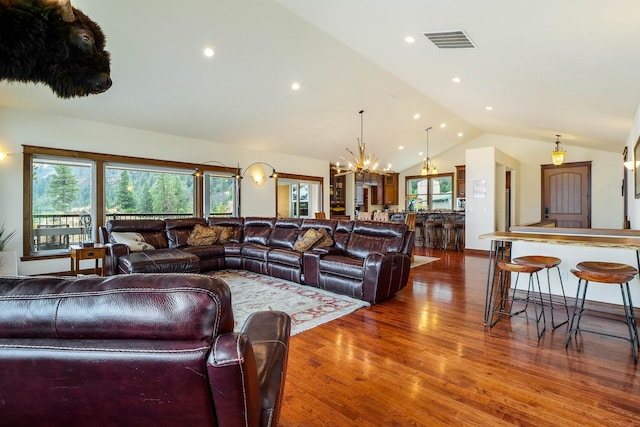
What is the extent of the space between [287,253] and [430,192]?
8239 millimetres

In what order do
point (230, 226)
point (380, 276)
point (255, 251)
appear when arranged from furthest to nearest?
point (230, 226), point (255, 251), point (380, 276)

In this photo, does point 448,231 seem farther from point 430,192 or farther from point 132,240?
point 132,240

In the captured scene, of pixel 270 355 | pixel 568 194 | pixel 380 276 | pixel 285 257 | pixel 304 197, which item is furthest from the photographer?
pixel 304 197

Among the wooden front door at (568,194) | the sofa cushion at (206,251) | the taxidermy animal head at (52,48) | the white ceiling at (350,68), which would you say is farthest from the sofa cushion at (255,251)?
the wooden front door at (568,194)

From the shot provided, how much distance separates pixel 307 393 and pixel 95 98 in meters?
5.43

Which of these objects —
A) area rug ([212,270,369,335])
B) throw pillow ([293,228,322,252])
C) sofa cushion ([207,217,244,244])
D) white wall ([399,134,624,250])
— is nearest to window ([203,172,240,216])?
sofa cushion ([207,217,244,244])

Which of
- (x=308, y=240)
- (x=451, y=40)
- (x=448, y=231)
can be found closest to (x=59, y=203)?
(x=308, y=240)

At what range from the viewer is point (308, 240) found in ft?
16.4

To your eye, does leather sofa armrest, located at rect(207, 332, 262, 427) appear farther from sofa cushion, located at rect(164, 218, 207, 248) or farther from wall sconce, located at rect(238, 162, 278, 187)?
wall sconce, located at rect(238, 162, 278, 187)

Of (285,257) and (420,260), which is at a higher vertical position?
(285,257)

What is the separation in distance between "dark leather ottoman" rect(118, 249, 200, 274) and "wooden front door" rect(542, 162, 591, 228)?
31.4 feet

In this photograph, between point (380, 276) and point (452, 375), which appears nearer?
point (452, 375)

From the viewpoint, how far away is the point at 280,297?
13.3 feet

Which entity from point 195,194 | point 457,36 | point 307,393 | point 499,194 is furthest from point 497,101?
point 195,194
